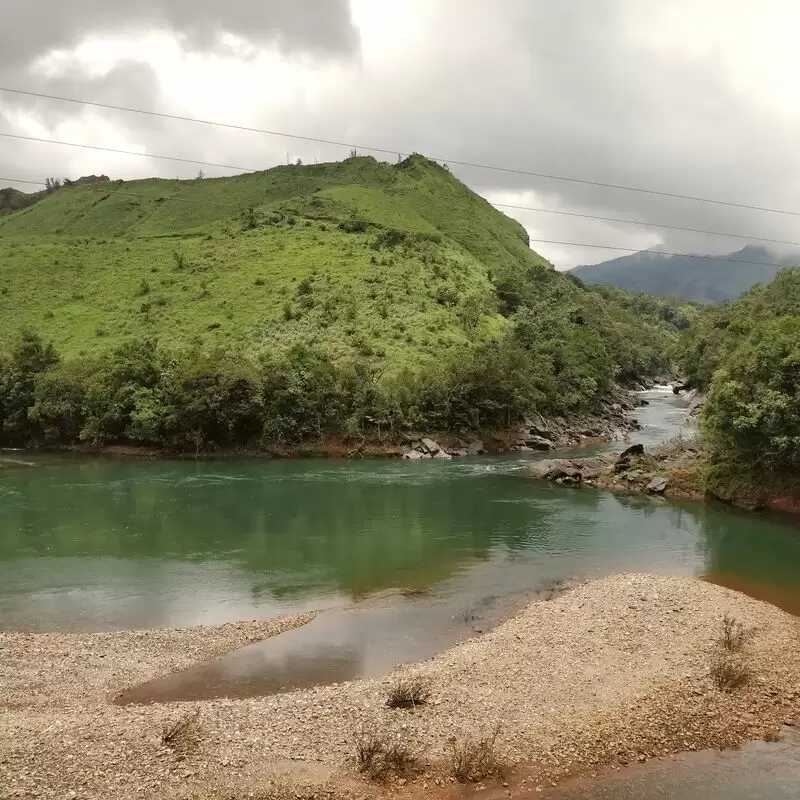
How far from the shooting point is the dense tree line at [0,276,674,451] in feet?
215

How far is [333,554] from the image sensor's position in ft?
110

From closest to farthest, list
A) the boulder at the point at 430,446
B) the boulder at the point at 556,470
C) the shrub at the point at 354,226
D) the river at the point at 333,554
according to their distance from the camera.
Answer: the river at the point at 333,554
the boulder at the point at 556,470
the boulder at the point at 430,446
the shrub at the point at 354,226

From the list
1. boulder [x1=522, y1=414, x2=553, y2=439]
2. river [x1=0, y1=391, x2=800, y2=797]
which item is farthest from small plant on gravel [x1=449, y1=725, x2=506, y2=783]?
boulder [x1=522, y1=414, x2=553, y2=439]

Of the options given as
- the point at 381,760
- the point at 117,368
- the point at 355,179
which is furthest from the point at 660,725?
the point at 355,179

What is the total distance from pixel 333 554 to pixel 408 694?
1703 cm

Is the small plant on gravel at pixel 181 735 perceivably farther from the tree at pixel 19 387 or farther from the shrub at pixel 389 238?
the shrub at pixel 389 238

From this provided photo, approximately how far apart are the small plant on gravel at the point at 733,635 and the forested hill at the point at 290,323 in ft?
148

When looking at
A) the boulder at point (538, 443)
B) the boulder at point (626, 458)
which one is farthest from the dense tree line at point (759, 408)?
the boulder at point (538, 443)

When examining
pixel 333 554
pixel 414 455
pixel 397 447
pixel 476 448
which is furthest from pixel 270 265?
pixel 333 554

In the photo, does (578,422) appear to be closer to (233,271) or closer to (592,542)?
(592,542)

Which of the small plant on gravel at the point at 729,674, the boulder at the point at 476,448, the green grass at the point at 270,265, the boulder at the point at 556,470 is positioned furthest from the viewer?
the green grass at the point at 270,265

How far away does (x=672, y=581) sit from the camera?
27203 mm

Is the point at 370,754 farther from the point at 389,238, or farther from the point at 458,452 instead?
the point at 389,238

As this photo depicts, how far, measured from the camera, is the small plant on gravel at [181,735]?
47.6ft
